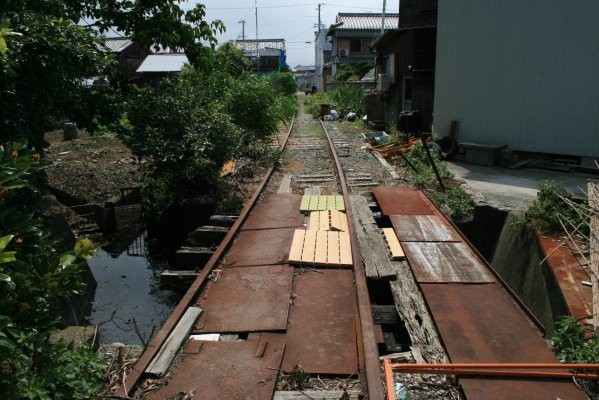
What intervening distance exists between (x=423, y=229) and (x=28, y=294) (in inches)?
204

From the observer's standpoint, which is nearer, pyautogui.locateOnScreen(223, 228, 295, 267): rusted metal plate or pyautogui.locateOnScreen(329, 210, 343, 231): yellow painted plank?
pyautogui.locateOnScreen(223, 228, 295, 267): rusted metal plate

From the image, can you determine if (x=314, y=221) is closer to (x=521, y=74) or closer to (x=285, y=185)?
(x=285, y=185)

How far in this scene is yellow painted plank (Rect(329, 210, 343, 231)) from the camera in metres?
6.36

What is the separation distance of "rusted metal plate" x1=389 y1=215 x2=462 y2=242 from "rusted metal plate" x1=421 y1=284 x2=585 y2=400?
53.5 inches

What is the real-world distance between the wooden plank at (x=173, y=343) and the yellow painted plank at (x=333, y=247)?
1.69 metres

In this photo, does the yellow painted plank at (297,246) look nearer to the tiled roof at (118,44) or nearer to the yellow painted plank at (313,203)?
the yellow painted plank at (313,203)

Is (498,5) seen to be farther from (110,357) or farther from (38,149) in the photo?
(110,357)

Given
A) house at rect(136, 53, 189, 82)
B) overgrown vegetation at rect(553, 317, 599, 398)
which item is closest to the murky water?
overgrown vegetation at rect(553, 317, 599, 398)

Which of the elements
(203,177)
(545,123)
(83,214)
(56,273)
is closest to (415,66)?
(545,123)

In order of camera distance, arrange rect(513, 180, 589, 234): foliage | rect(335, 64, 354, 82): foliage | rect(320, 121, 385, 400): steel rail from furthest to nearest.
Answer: rect(335, 64, 354, 82): foliage, rect(513, 180, 589, 234): foliage, rect(320, 121, 385, 400): steel rail

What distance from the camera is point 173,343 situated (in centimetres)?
367

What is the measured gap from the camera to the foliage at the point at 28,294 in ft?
7.07

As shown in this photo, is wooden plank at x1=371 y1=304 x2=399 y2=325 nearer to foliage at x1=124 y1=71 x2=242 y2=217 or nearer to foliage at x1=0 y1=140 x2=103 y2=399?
foliage at x1=0 y1=140 x2=103 y2=399

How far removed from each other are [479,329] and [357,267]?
4.68 ft
